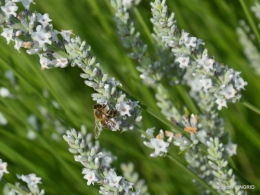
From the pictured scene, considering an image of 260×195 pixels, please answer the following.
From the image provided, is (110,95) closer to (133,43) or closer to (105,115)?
(105,115)

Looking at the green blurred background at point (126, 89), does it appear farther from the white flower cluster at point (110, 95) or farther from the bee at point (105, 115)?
the white flower cluster at point (110, 95)

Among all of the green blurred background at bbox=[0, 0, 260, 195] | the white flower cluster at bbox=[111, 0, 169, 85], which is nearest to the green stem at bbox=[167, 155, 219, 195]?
the white flower cluster at bbox=[111, 0, 169, 85]

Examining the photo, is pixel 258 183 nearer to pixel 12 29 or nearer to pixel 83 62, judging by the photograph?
pixel 83 62

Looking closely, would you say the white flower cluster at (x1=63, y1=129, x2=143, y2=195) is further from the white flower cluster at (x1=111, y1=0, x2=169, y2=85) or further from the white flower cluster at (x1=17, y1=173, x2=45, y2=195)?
the white flower cluster at (x1=111, y1=0, x2=169, y2=85)

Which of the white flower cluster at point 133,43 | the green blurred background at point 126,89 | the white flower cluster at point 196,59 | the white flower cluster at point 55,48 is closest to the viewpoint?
the white flower cluster at point 55,48

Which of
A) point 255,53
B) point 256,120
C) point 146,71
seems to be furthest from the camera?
point 256,120

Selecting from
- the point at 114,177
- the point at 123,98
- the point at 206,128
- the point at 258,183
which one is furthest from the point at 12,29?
the point at 258,183

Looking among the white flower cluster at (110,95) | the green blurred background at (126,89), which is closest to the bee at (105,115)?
the white flower cluster at (110,95)
